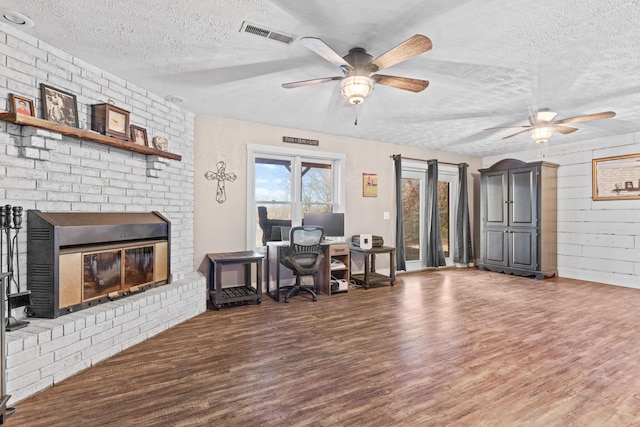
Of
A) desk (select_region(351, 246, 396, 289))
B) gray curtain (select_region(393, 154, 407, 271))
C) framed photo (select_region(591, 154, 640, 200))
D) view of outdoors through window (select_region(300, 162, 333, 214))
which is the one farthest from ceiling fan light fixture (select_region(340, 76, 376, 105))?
framed photo (select_region(591, 154, 640, 200))

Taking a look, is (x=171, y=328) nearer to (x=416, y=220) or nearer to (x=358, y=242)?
(x=358, y=242)

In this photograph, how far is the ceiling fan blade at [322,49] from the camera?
2037mm

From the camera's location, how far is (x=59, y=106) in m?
2.64

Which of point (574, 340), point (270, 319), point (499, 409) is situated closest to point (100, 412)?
point (270, 319)

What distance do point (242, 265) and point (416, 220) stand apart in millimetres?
3641

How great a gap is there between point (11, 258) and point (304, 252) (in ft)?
9.39

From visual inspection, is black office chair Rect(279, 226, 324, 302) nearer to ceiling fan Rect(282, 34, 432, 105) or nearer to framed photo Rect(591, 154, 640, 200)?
ceiling fan Rect(282, 34, 432, 105)

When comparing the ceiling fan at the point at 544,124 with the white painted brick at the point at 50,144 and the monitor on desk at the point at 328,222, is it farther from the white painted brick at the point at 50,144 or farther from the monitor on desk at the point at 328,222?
the white painted brick at the point at 50,144

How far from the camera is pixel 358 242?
17.5 ft

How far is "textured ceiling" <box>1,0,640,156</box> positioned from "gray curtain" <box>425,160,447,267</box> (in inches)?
85.7

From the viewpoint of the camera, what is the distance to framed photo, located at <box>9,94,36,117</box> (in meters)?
2.33

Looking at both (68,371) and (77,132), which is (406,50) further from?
(68,371)

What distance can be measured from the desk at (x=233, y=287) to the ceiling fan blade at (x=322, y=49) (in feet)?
8.43

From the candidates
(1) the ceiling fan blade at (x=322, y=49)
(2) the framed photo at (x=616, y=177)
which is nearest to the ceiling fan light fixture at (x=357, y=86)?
(1) the ceiling fan blade at (x=322, y=49)
